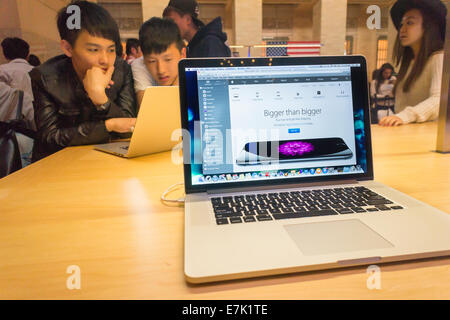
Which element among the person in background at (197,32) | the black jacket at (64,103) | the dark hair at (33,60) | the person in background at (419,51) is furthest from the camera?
the dark hair at (33,60)

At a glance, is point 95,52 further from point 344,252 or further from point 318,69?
point 344,252

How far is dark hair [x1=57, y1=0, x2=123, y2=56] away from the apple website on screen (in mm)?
1445

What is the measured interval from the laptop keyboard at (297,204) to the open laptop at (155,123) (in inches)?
Answer: 19.6

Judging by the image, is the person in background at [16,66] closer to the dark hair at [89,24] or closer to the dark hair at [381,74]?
the dark hair at [89,24]

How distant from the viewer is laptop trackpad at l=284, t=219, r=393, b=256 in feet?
1.33

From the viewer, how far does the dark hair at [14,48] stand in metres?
2.57

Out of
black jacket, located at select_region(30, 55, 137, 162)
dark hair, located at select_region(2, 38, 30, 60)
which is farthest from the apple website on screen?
dark hair, located at select_region(2, 38, 30, 60)

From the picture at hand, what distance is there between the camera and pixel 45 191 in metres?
0.74

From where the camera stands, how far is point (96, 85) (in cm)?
169

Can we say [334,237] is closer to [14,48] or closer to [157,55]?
[157,55]

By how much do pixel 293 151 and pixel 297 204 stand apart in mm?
150

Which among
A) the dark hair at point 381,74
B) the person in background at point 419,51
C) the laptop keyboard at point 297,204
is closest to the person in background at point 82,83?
the laptop keyboard at point 297,204

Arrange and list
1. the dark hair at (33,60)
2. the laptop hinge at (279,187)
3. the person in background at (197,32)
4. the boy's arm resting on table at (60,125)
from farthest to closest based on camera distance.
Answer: the dark hair at (33,60), the person in background at (197,32), the boy's arm resting on table at (60,125), the laptop hinge at (279,187)

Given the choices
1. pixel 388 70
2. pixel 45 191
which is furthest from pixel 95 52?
pixel 388 70
